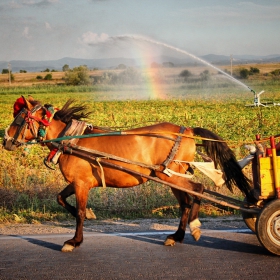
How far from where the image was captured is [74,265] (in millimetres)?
5906

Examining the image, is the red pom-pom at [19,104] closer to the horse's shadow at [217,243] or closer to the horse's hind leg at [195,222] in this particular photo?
the horse's shadow at [217,243]

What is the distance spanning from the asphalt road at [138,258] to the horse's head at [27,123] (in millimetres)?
→ 1250

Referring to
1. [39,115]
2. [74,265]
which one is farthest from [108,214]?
[74,265]

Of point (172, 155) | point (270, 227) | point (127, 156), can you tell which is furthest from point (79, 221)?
point (270, 227)

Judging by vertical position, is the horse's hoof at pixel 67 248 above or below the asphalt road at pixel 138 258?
above

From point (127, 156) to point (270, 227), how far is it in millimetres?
1920

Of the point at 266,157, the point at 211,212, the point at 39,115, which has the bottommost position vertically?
the point at 211,212

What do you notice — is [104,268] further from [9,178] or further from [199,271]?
[9,178]

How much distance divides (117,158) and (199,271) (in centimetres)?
185

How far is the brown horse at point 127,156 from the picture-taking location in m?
6.89

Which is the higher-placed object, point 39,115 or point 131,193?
point 39,115

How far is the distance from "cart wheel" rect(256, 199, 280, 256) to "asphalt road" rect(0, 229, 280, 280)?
0.13 m

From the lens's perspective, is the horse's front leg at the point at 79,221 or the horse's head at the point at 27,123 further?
the horse's head at the point at 27,123

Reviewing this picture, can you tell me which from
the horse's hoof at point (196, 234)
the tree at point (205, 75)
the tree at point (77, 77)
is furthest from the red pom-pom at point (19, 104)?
the tree at point (77, 77)
